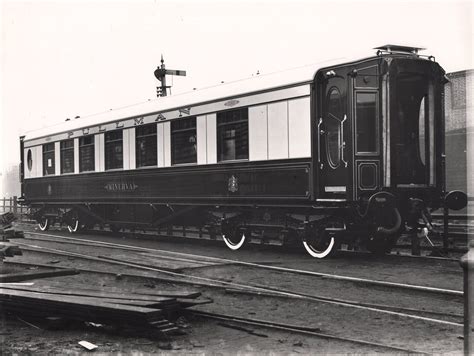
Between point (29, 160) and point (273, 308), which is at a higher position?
point (29, 160)

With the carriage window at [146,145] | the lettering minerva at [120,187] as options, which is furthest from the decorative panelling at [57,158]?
the carriage window at [146,145]

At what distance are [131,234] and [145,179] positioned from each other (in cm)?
280

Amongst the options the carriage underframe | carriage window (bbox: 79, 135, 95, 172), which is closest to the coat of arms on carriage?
the carriage underframe

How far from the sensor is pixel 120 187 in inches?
649

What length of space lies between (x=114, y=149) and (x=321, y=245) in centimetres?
756

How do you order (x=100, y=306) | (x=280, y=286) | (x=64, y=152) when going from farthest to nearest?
(x=64, y=152) → (x=280, y=286) → (x=100, y=306)

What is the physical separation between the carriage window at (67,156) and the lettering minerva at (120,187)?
214cm

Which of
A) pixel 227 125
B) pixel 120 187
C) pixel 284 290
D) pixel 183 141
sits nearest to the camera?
pixel 284 290

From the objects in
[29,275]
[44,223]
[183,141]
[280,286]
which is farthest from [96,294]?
[44,223]

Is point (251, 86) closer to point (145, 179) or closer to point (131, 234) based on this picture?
point (145, 179)

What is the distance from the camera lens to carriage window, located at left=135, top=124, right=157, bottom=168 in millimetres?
15117

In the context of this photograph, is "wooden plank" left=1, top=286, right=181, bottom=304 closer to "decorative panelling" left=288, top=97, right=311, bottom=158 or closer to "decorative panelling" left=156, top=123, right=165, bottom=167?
"decorative panelling" left=288, top=97, right=311, bottom=158

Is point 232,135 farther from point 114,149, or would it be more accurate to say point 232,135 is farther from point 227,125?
point 114,149

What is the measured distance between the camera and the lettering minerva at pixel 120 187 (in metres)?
16.0
